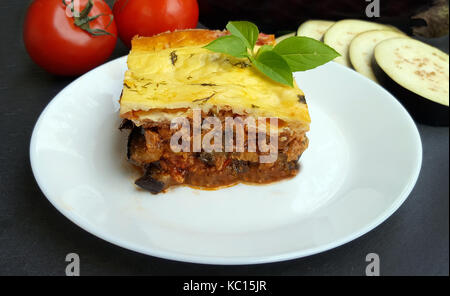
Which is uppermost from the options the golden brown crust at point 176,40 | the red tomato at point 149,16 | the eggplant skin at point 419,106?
the golden brown crust at point 176,40

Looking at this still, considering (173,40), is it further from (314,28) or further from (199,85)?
(314,28)

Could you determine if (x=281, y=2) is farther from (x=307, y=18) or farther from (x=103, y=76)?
(x=103, y=76)

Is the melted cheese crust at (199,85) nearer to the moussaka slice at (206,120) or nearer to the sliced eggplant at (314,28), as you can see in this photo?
the moussaka slice at (206,120)

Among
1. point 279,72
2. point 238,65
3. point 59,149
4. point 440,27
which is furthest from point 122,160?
point 440,27

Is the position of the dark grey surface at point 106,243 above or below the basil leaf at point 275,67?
below

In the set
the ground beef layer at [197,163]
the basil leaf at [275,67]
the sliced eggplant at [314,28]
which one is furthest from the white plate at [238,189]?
the sliced eggplant at [314,28]

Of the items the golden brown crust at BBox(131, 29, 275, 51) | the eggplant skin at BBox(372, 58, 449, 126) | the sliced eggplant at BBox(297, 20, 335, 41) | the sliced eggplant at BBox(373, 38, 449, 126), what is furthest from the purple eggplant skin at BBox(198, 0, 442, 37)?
the golden brown crust at BBox(131, 29, 275, 51)

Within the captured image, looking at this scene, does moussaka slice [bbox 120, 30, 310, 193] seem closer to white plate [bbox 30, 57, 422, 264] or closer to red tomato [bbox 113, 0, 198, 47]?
white plate [bbox 30, 57, 422, 264]
